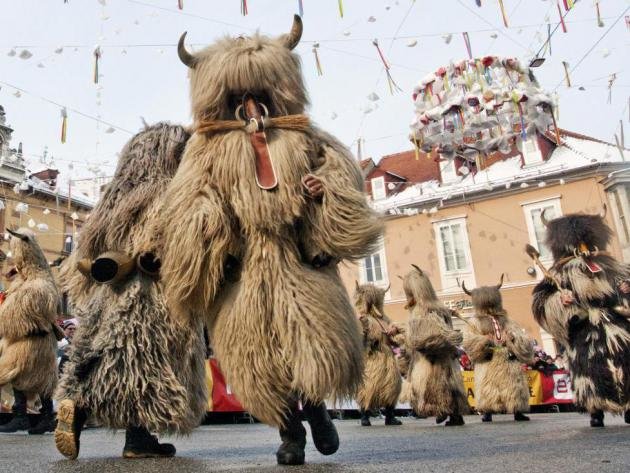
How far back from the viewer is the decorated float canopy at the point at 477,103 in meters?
11.1

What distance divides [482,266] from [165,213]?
796 inches

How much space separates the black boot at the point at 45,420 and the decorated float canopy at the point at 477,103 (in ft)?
29.3

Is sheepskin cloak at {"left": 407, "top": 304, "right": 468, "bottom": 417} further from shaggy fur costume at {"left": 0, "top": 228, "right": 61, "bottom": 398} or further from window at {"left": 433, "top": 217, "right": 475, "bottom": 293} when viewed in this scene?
window at {"left": 433, "top": 217, "right": 475, "bottom": 293}

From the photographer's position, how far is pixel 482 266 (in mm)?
21625

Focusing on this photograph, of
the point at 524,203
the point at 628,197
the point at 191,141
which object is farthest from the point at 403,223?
the point at 191,141

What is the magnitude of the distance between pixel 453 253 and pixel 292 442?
807 inches

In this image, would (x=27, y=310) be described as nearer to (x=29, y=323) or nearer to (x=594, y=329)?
(x=29, y=323)

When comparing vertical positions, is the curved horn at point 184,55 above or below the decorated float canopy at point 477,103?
below

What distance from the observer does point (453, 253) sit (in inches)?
877

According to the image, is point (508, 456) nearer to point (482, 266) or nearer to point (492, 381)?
point (492, 381)

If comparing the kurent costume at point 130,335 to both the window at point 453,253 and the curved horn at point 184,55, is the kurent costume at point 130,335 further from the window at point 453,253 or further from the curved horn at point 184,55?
the window at point 453,253

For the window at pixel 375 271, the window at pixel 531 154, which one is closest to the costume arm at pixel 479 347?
the window at pixel 375 271

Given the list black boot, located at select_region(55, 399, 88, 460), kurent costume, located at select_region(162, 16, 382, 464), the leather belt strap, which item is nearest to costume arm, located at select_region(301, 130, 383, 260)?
kurent costume, located at select_region(162, 16, 382, 464)

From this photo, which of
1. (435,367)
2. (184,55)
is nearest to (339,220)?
(184,55)
